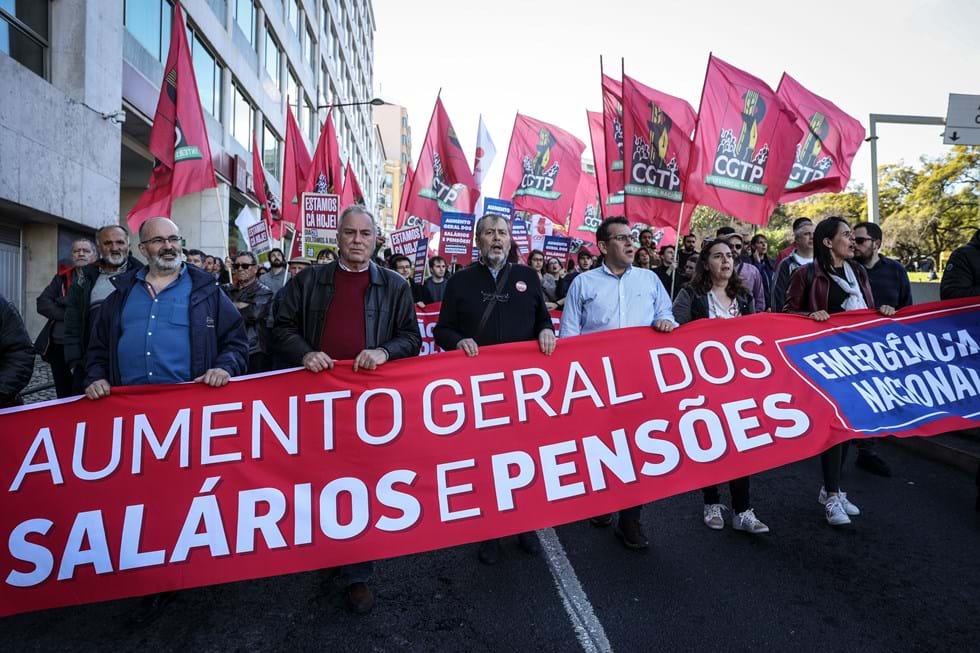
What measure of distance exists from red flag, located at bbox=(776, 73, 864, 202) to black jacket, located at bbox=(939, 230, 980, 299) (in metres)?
4.98

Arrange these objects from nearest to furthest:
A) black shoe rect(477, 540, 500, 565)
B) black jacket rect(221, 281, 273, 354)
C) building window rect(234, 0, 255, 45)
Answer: black shoe rect(477, 540, 500, 565) → black jacket rect(221, 281, 273, 354) → building window rect(234, 0, 255, 45)

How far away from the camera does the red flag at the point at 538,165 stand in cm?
1448

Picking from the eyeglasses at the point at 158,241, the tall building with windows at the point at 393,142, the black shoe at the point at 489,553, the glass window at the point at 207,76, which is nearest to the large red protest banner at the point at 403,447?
the black shoe at the point at 489,553

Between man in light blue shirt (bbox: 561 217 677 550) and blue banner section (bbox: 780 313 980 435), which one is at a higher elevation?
man in light blue shirt (bbox: 561 217 677 550)

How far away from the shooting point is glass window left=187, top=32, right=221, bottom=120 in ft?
52.7

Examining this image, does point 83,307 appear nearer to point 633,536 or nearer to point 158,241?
point 158,241

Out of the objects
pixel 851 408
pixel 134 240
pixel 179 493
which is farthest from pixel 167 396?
pixel 134 240

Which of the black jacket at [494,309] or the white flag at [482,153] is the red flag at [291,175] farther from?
the black jacket at [494,309]

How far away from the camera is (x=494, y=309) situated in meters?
3.88

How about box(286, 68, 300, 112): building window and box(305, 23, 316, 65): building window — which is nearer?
box(286, 68, 300, 112): building window

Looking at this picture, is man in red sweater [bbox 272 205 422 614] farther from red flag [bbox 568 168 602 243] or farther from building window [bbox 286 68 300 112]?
building window [bbox 286 68 300 112]

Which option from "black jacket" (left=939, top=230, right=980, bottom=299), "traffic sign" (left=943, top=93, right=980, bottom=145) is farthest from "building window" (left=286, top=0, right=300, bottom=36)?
"black jacket" (left=939, top=230, right=980, bottom=299)

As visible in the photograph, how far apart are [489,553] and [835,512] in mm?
2281

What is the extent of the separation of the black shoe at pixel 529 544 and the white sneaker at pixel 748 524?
1288 mm
